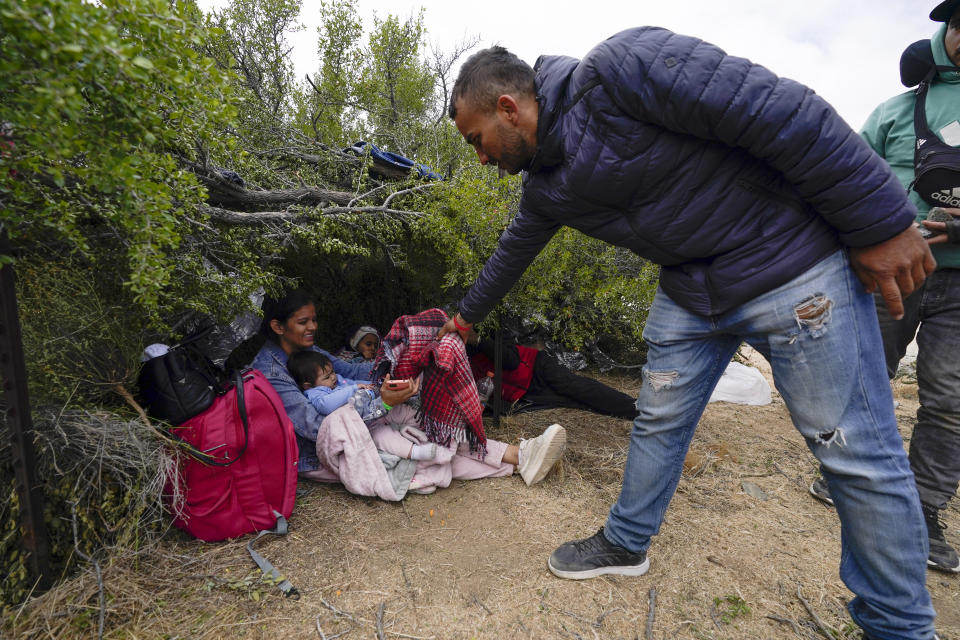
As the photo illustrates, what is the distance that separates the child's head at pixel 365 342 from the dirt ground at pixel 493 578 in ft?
4.45

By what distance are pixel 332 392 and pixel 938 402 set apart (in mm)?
2769

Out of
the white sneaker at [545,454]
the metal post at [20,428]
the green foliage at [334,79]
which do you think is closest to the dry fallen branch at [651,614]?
the white sneaker at [545,454]

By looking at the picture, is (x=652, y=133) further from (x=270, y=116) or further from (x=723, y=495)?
(x=270, y=116)

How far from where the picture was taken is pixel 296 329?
3047mm

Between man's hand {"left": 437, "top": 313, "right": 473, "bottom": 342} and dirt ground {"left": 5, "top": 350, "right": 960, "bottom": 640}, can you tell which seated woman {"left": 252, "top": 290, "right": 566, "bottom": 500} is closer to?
dirt ground {"left": 5, "top": 350, "right": 960, "bottom": 640}

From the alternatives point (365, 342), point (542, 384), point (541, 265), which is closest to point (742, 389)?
point (542, 384)

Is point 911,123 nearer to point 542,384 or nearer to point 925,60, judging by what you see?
point 925,60

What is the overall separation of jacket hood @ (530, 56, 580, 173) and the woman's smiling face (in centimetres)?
209

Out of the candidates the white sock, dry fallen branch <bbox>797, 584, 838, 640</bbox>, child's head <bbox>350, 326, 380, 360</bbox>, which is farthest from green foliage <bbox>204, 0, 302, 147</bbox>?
dry fallen branch <bbox>797, 584, 838, 640</bbox>

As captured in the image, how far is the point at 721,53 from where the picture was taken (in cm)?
114

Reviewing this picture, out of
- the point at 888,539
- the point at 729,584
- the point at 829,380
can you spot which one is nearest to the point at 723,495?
the point at 729,584

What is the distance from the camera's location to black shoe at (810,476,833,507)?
2.47m

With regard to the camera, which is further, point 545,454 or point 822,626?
point 545,454

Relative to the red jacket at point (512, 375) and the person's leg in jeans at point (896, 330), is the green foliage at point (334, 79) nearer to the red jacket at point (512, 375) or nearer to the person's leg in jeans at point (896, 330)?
the red jacket at point (512, 375)
